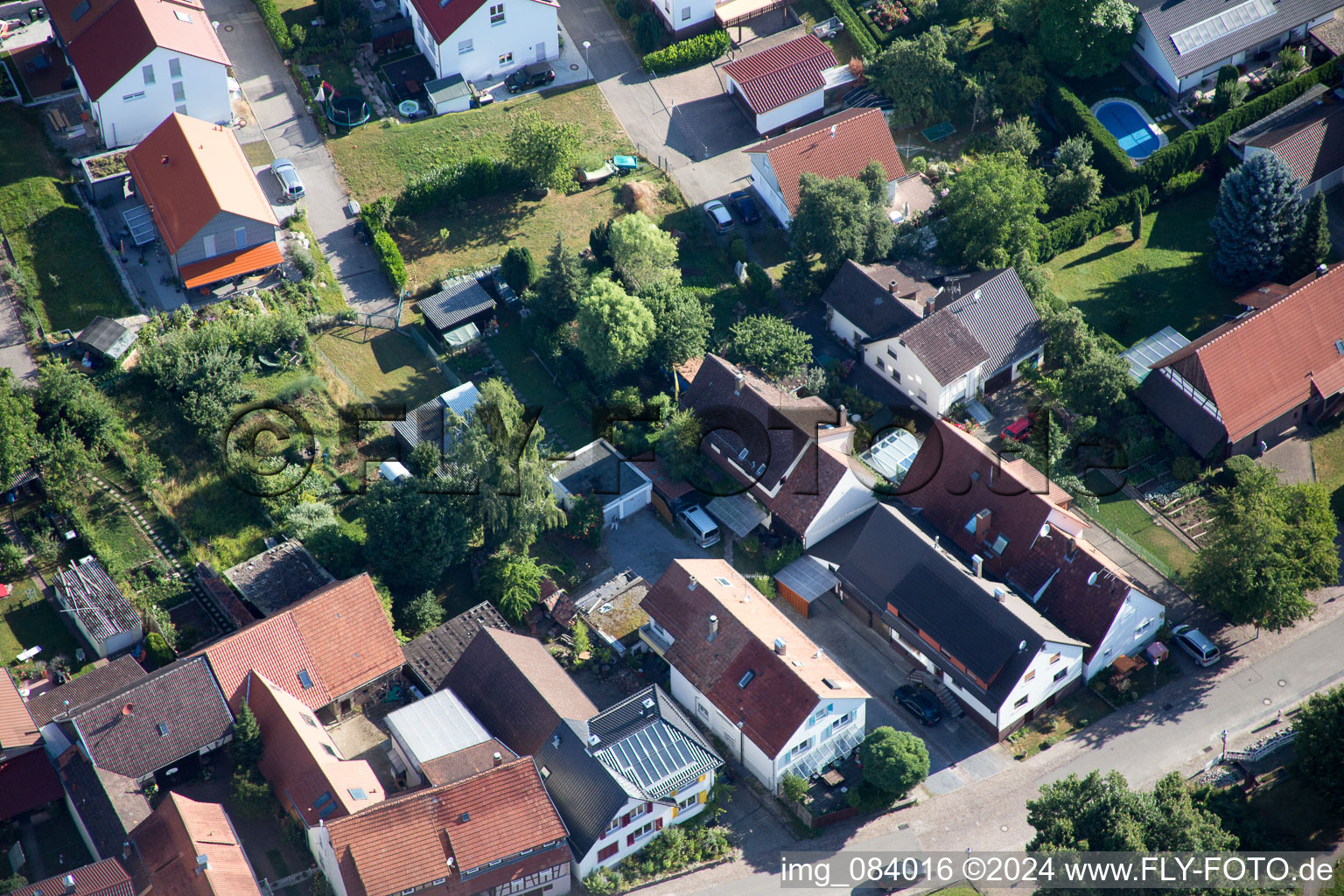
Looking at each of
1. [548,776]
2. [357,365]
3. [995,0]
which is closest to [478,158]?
[357,365]

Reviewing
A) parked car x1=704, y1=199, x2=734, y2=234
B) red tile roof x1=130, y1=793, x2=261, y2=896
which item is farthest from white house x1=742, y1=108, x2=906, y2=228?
red tile roof x1=130, y1=793, x2=261, y2=896

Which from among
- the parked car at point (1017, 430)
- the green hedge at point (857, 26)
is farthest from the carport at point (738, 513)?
the green hedge at point (857, 26)

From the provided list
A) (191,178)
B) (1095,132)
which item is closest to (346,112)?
(191,178)

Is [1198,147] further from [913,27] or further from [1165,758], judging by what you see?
[1165,758]

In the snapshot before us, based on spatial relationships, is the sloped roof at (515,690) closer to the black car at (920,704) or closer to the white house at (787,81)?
the black car at (920,704)

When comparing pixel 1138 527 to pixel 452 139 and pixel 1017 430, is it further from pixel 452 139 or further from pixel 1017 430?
pixel 452 139

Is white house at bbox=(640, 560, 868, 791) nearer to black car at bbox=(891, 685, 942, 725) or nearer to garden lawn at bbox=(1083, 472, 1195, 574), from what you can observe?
black car at bbox=(891, 685, 942, 725)

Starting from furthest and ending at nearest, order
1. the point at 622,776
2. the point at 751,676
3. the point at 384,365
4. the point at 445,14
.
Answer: the point at 445,14, the point at 384,365, the point at 751,676, the point at 622,776
